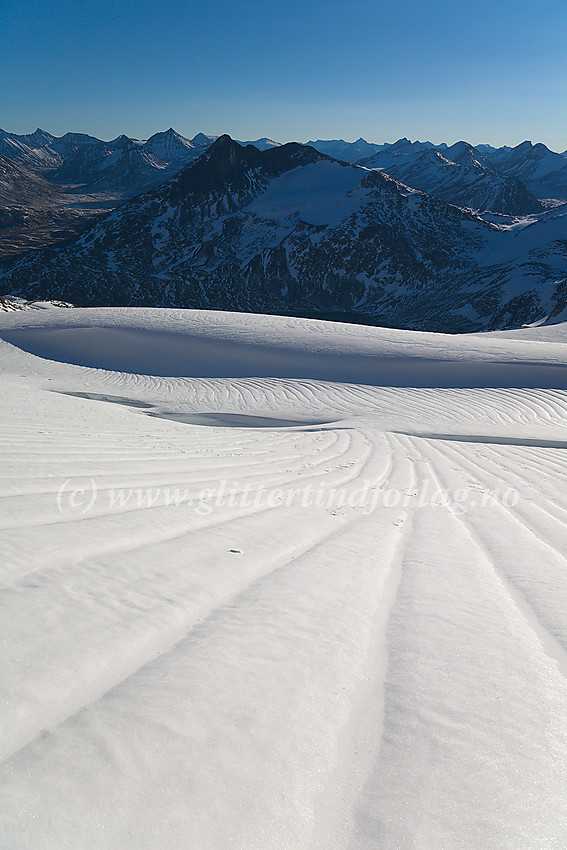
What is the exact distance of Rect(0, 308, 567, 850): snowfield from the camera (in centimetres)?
106

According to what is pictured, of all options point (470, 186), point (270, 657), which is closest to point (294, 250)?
point (470, 186)

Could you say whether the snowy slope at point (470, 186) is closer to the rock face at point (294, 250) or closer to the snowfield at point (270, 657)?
the rock face at point (294, 250)

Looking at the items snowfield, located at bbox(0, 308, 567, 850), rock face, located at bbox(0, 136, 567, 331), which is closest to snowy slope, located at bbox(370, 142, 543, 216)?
rock face, located at bbox(0, 136, 567, 331)

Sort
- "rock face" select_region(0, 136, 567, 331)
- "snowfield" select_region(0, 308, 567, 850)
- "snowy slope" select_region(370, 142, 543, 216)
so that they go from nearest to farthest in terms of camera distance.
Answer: "snowfield" select_region(0, 308, 567, 850)
"rock face" select_region(0, 136, 567, 331)
"snowy slope" select_region(370, 142, 543, 216)

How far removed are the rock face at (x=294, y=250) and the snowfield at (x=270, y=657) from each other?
218 feet

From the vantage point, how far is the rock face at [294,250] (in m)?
83.1

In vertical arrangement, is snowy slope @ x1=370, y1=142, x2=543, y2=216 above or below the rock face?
above

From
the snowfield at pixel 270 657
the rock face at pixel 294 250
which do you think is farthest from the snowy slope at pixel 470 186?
the snowfield at pixel 270 657

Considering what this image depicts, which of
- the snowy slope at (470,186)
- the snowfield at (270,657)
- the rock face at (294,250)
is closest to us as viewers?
the snowfield at (270,657)

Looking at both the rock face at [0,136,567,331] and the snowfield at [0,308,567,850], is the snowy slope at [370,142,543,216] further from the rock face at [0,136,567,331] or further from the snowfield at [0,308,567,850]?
the snowfield at [0,308,567,850]

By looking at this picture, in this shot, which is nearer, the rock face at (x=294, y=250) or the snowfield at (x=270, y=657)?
the snowfield at (x=270, y=657)

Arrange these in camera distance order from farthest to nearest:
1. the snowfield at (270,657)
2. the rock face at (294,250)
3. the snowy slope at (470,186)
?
the snowy slope at (470,186)
the rock face at (294,250)
the snowfield at (270,657)

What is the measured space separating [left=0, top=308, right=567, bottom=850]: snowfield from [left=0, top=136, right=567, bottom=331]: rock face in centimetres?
6636

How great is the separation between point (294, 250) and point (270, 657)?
106m
